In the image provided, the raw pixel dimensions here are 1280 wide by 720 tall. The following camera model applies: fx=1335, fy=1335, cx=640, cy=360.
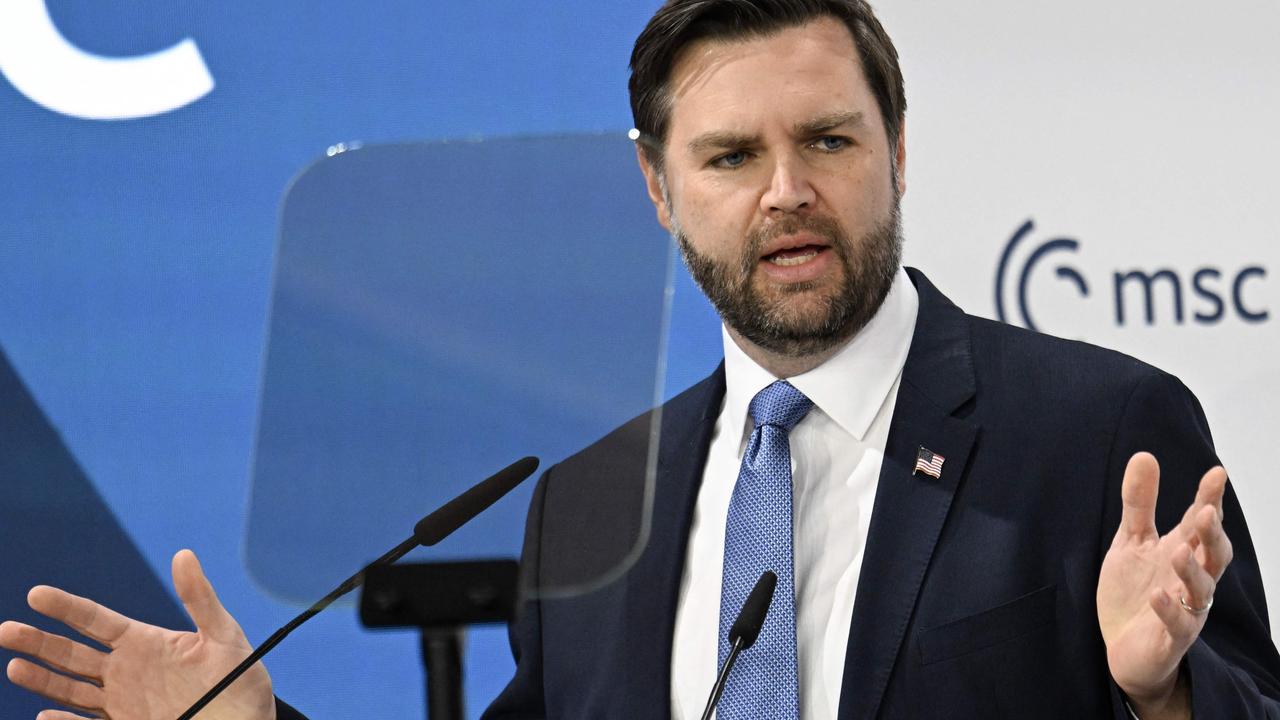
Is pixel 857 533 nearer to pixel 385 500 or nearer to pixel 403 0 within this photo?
pixel 385 500

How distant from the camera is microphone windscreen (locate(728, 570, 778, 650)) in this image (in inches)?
44.8

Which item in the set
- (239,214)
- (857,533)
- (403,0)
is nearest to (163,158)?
(239,214)

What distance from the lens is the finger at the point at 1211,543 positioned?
116cm

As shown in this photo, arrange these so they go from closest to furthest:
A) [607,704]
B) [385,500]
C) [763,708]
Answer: [385,500] < [763,708] < [607,704]

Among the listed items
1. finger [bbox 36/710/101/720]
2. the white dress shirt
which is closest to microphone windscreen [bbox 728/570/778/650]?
the white dress shirt

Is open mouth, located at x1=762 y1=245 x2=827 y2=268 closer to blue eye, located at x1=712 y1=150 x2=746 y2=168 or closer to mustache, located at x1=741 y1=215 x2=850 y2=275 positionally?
mustache, located at x1=741 y1=215 x2=850 y2=275

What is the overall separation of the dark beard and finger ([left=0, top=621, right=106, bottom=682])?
0.87m

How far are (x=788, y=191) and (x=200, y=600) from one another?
0.84m

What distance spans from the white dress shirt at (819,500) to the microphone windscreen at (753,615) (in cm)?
42

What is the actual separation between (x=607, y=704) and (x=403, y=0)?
1457mm

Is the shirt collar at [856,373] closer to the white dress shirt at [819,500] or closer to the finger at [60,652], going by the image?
the white dress shirt at [819,500]

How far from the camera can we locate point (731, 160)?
5.75 feet

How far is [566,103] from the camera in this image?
98.3 inches

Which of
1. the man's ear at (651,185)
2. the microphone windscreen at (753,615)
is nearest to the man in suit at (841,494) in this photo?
the microphone windscreen at (753,615)
